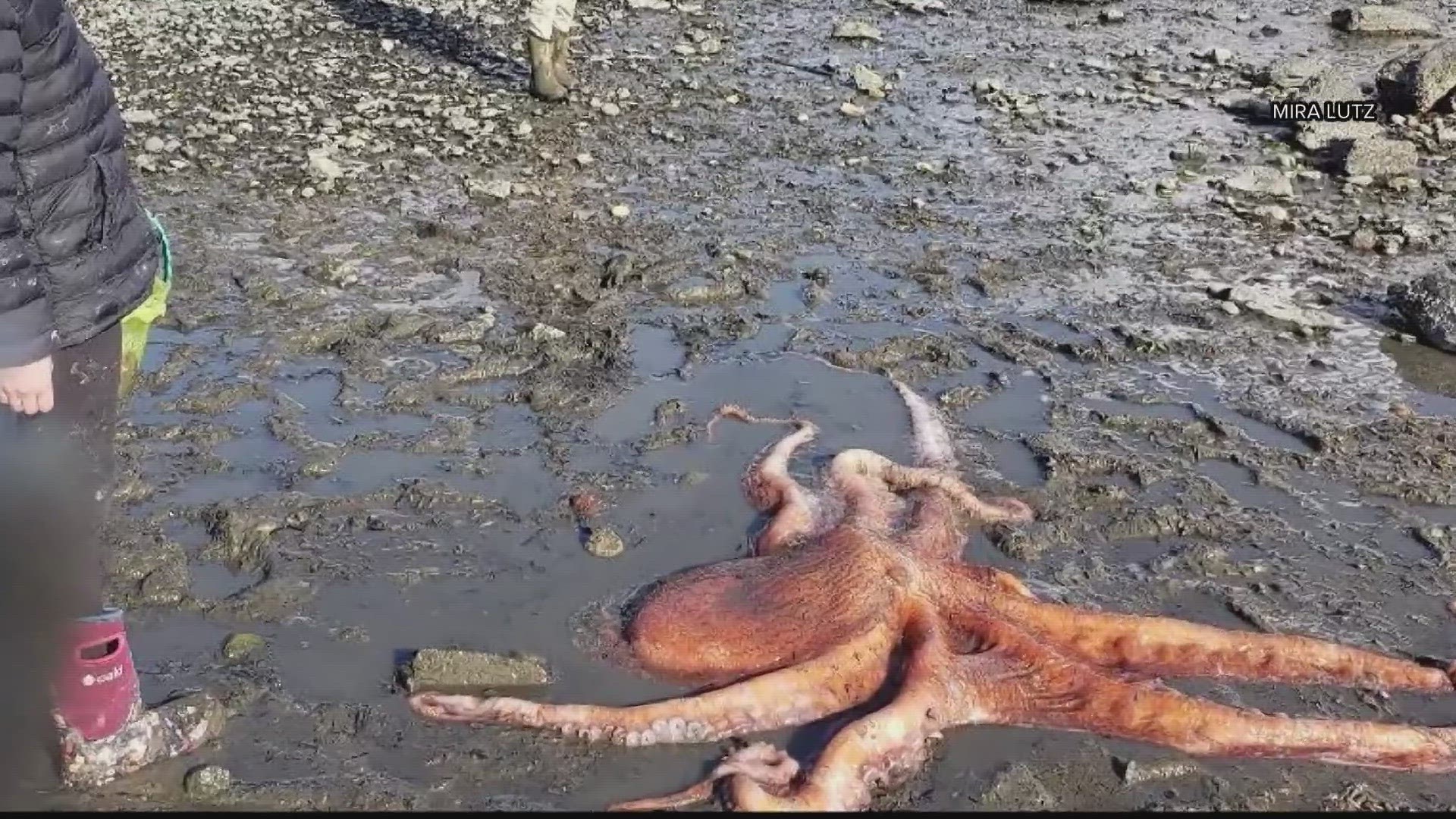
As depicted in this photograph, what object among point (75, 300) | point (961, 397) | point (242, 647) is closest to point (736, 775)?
point (242, 647)

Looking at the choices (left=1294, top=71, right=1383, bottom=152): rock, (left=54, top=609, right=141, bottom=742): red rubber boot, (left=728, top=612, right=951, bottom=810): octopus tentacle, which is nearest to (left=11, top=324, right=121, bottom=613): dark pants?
(left=54, top=609, right=141, bottom=742): red rubber boot

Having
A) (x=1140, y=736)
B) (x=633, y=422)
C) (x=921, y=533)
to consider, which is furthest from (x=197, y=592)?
(x=1140, y=736)

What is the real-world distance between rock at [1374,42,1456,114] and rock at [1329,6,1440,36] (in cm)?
285

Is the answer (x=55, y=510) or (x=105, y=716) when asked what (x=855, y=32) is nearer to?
(x=55, y=510)

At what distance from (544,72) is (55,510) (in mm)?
7843

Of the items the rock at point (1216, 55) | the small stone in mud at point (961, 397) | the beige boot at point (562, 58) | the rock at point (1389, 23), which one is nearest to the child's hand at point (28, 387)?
the small stone in mud at point (961, 397)

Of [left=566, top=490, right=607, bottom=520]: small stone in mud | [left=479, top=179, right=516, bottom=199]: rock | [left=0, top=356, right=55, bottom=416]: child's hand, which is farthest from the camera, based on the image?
[left=479, top=179, right=516, bottom=199]: rock

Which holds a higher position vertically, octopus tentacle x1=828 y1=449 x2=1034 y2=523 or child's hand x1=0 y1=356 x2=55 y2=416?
child's hand x1=0 y1=356 x2=55 y2=416

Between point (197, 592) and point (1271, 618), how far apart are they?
4239 mm

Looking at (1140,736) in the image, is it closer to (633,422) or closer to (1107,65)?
(633,422)

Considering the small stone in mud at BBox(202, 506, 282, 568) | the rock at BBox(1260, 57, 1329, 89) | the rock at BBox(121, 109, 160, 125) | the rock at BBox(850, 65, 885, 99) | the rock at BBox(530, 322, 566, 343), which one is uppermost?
the rock at BBox(1260, 57, 1329, 89)

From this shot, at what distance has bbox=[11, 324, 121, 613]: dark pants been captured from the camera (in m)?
3.73

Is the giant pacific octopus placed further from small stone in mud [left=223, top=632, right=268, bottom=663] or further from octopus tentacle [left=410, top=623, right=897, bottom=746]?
small stone in mud [left=223, top=632, right=268, bottom=663]

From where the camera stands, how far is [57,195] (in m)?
3.40
